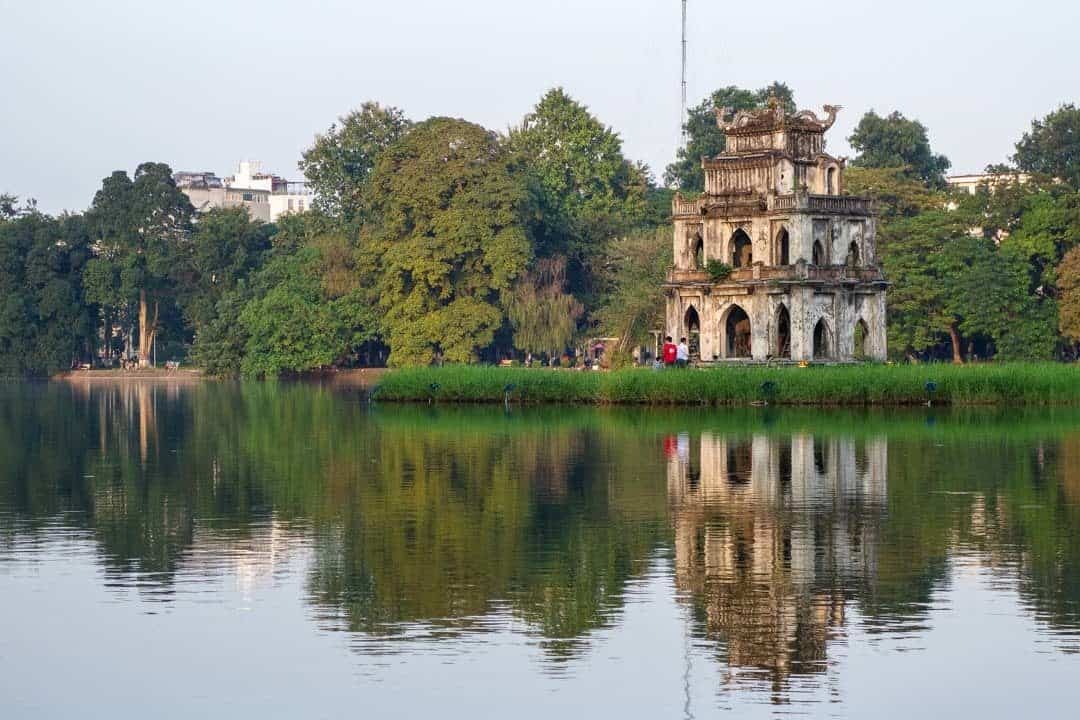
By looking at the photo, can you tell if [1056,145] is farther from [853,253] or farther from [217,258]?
[217,258]

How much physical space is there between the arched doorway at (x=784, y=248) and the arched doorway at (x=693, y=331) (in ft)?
13.4

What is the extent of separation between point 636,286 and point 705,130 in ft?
105

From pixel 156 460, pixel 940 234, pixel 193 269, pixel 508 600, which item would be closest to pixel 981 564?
pixel 508 600

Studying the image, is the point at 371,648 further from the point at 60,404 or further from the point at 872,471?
the point at 60,404

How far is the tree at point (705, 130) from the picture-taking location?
4818 inches

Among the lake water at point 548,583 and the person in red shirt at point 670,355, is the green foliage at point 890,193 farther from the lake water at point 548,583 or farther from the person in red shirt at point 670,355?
the lake water at point 548,583

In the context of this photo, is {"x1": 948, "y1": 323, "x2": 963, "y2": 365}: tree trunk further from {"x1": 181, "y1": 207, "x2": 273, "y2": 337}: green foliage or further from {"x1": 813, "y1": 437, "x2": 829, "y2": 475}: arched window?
{"x1": 813, "y1": 437, "x2": 829, "y2": 475}: arched window

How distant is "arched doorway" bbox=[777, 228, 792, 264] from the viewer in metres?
72.8

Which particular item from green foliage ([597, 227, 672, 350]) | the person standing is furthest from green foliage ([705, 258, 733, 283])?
green foliage ([597, 227, 672, 350])

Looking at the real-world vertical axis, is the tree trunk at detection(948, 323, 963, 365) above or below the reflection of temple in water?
above

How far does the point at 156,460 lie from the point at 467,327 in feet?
200

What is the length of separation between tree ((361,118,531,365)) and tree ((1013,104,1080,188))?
1207 inches

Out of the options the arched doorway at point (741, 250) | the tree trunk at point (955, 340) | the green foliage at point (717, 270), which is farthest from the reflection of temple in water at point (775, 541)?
the tree trunk at point (955, 340)

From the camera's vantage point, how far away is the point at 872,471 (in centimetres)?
3444
